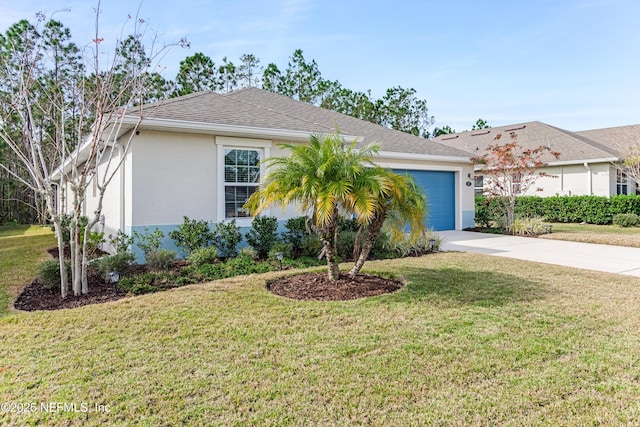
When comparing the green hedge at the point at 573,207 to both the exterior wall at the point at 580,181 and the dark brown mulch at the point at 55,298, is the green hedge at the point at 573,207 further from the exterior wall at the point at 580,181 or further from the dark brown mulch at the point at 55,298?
the dark brown mulch at the point at 55,298

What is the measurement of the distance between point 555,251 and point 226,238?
8024 mm

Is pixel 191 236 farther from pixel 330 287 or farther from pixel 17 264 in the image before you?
pixel 17 264

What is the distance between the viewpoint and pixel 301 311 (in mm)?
4938

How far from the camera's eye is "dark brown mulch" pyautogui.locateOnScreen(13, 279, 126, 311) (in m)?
5.41

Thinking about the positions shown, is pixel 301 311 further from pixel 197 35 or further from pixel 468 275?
pixel 197 35

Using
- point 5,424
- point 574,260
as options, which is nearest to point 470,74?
point 574,260

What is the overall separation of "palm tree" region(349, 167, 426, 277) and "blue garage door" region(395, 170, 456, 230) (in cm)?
848

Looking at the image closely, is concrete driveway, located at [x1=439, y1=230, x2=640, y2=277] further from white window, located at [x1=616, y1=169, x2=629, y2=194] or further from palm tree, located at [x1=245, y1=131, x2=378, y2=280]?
white window, located at [x1=616, y1=169, x2=629, y2=194]

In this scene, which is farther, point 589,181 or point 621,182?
point 621,182

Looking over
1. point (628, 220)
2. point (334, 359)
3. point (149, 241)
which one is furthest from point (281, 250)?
point (628, 220)

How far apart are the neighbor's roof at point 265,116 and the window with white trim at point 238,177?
0.78m

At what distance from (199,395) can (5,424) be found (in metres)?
1.25

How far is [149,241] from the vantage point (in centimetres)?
770

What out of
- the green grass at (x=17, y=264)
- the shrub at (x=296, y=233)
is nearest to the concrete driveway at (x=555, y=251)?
the shrub at (x=296, y=233)
